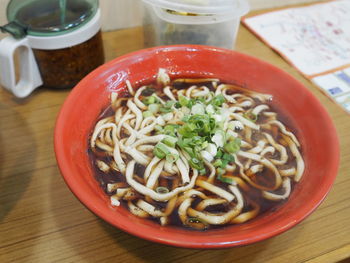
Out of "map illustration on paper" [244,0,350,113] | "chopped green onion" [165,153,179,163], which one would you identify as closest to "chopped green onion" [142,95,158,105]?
"chopped green onion" [165,153,179,163]

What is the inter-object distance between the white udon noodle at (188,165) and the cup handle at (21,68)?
308mm

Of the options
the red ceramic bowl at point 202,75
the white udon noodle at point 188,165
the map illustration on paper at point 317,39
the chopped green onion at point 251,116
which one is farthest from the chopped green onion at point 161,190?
the map illustration on paper at point 317,39

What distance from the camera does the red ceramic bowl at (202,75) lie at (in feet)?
2.35

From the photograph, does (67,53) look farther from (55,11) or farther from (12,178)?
(12,178)

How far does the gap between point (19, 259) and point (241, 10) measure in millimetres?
1038

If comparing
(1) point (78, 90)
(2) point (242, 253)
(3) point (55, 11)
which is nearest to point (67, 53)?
(3) point (55, 11)

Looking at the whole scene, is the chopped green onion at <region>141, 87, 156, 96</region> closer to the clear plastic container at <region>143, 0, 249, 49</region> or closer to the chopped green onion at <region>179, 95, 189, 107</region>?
the chopped green onion at <region>179, 95, 189, 107</region>

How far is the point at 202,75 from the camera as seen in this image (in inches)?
48.6

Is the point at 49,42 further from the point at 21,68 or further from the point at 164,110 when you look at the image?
the point at 164,110

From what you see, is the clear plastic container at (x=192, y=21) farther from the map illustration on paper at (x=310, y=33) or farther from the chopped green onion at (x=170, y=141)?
the chopped green onion at (x=170, y=141)

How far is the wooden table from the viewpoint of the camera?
0.86 metres

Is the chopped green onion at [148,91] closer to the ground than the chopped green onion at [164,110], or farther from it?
closer to the ground

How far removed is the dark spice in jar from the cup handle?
23mm

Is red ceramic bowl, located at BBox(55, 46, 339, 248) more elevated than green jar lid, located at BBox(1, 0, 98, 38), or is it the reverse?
green jar lid, located at BBox(1, 0, 98, 38)
